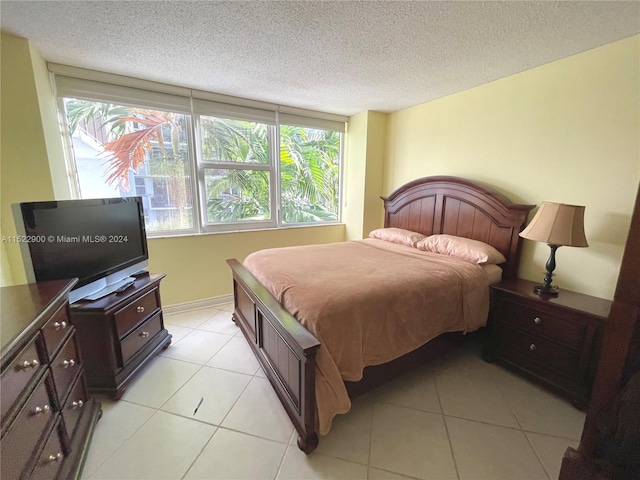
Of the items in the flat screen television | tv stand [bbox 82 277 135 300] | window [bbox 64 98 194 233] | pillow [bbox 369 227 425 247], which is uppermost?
window [bbox 64 98 194 233]

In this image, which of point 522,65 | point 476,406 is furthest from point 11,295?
point 522,65

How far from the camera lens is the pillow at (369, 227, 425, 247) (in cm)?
280

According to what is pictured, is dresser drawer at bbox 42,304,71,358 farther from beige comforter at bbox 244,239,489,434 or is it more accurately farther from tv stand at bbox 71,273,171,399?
beige comforter at bbox 244,239,489,434

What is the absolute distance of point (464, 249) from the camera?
227cm

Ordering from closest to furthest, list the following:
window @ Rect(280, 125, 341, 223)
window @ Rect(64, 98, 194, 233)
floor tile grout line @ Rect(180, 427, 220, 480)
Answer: floor tile grout line @ Rect(180, 427, 220, 480), window @ Rect(64, 98, 194, 233), window @ Rect(280, 125, 341, 223)

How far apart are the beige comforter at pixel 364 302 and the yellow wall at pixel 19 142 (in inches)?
65.3

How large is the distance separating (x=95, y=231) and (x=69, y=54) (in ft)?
4.73

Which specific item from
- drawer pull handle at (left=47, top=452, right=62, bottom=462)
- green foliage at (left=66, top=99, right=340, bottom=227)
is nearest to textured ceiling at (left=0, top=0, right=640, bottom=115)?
green foliage at (left=66, top=99, right=340, bottom=227)

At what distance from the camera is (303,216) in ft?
12.1

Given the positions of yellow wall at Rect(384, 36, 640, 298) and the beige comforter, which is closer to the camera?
the beige comforter

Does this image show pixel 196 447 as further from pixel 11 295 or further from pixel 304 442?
pixel 11 295

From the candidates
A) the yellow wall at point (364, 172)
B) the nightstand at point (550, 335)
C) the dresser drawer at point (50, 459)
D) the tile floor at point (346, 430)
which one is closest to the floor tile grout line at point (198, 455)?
the tile floor at point (346, 430)

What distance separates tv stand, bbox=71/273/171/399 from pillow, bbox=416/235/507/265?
2.48 m

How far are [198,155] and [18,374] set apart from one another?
2431 mm
